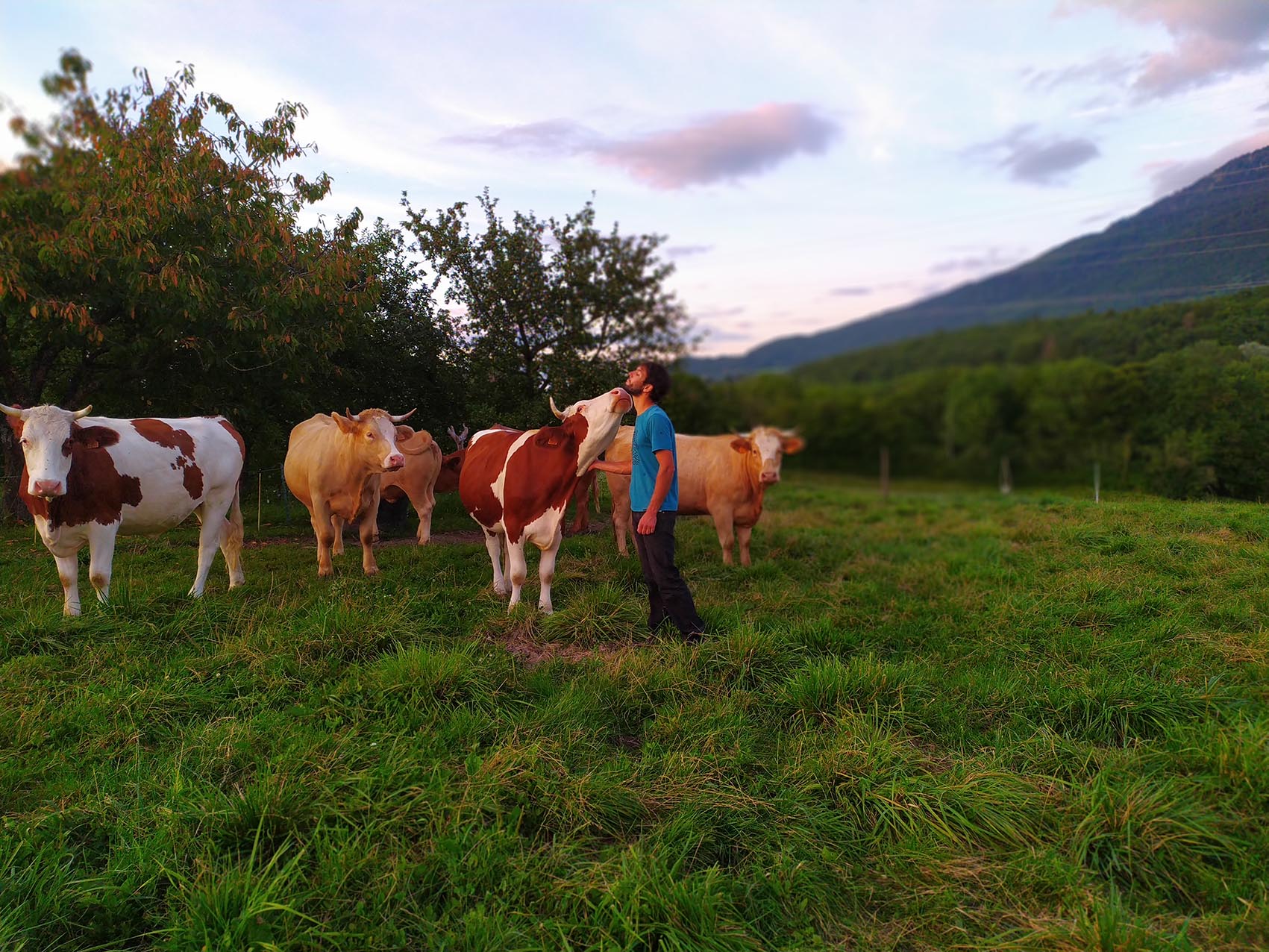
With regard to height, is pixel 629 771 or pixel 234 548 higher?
pixel 234 548

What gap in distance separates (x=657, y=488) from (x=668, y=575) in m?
0.77

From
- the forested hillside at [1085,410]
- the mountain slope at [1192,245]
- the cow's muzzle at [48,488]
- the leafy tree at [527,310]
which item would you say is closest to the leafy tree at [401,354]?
the leafy tree at [527,310]

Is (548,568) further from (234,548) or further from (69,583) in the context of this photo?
(69,583)

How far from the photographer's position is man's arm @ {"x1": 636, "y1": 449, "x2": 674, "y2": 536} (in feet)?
18.6

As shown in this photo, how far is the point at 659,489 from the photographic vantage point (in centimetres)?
568

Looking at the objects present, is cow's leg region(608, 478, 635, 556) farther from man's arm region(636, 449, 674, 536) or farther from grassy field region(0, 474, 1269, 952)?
man's arm region(636, 449, 674, 536)

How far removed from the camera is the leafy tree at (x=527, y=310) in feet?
30.4

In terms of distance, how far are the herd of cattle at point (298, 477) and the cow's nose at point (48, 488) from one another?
1cm

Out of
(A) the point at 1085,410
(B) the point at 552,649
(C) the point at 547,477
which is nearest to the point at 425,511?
(C) the point at 547,477

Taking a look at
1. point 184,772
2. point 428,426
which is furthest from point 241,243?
point 184,772

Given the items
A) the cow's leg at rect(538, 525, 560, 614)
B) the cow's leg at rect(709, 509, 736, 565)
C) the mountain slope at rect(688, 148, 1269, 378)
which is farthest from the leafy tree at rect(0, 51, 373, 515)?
the mountain slope at rect(688, 148, 1269, 378)

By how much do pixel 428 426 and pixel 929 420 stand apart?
71.2 meters

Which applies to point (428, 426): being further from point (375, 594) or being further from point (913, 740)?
point (913, 740)

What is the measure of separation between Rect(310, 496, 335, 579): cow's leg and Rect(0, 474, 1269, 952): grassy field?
0.69 meters
